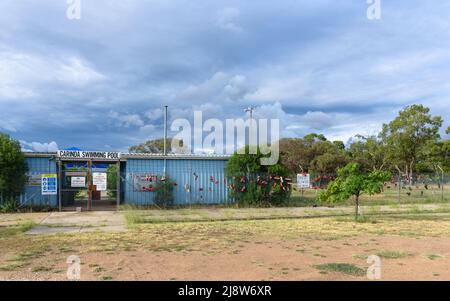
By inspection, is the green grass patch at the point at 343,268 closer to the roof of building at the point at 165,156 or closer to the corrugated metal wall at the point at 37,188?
the roof of building at the point at 165,156

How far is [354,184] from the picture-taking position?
14.0 metres

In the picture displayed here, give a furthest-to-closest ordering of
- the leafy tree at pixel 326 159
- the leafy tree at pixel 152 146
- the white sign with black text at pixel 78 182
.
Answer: the leafy tree at pixel 152 146
the leafy tree at pixel 326 159
the white sign with black text at pixel 78 182

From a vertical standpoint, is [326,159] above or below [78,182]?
above

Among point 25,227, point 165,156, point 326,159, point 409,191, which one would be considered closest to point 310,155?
point 326,159

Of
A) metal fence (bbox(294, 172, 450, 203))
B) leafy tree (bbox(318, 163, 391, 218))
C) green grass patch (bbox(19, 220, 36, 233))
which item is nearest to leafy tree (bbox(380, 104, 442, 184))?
metal fence (bbox(294, 172, 450, 203))

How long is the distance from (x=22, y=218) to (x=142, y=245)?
793cm

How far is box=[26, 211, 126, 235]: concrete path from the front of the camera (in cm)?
1232

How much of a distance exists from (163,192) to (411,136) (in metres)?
37.6

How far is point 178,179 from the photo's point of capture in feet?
66.6

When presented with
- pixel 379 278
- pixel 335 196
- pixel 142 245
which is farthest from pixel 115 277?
pixel 335 196

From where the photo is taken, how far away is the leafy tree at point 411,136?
1865 inches

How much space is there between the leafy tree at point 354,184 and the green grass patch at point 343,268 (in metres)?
6.69

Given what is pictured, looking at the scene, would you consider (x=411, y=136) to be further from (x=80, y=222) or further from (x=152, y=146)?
(x=80, y=222)

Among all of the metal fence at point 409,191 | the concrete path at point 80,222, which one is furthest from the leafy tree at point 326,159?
the concrete path at point 80,222
